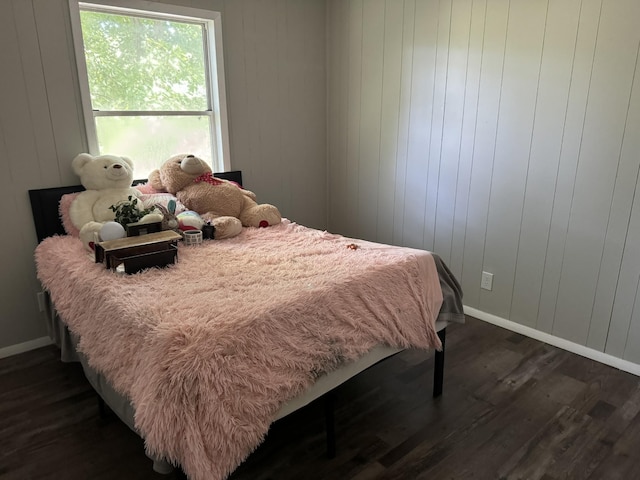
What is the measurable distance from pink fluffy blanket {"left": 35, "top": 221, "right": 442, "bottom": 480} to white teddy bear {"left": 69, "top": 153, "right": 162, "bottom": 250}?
257 mm

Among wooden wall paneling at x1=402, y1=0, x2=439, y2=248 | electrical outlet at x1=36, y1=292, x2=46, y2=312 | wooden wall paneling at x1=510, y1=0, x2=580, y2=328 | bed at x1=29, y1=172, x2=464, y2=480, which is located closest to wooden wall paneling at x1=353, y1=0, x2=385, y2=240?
wooden wall paneling at x1=402, y1=0, x2=439, y2=248

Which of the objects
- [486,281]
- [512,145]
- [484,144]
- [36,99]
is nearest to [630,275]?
[486,281]

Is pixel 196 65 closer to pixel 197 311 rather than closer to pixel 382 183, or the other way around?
pixel 382 183

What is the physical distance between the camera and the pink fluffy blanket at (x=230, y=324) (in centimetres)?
120

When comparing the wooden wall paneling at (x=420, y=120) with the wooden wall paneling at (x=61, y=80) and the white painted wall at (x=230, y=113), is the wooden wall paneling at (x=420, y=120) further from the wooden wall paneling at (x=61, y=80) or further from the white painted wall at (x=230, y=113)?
the wooden wall paneling at (x=61, y=80)

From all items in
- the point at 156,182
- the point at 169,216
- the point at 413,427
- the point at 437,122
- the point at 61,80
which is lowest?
the point at 413,427

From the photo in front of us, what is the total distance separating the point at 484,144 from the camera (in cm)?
274

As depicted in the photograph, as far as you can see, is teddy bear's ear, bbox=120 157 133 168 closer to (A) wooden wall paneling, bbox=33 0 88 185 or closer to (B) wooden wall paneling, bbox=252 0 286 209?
(A) wooden wall paneling, bbox=33 0 88 185

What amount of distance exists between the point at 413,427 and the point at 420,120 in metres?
2.02

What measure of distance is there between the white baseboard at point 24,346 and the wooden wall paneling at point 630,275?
3.23 metres

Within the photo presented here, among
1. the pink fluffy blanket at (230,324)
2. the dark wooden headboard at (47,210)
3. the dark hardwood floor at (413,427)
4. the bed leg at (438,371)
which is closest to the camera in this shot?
the pink fluffy blanket at (230,324)

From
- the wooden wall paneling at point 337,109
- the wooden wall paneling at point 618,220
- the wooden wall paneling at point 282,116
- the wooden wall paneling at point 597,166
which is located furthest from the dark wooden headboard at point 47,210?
the wooden wall paneling at point 618,220

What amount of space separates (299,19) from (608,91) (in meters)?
2.19

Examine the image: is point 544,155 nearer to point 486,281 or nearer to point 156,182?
point 486,281
